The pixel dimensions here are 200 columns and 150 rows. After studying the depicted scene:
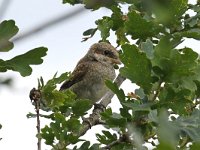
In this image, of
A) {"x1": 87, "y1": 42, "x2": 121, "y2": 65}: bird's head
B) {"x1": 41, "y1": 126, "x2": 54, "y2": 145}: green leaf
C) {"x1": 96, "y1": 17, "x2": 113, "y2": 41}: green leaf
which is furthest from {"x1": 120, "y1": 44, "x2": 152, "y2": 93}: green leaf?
{"x1": 87, "y1": 42, "x2": 121, "y2": 65}: bird's head

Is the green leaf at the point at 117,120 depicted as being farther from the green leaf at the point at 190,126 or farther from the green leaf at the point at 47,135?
the green leaf at the point at 47,135

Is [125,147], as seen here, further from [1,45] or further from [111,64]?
[111,64]

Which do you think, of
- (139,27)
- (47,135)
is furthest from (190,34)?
(47,135)

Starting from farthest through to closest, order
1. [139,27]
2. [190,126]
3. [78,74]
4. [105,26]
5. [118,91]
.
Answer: [78,74] < [105,26] < [139,27] < [118,91] < [190,126]

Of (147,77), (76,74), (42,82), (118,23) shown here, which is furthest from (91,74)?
(147,77)

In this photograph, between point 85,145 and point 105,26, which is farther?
point 105,26

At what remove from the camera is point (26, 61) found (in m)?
2.61

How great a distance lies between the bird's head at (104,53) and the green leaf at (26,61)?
3292 millimetres

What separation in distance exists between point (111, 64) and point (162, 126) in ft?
18.4

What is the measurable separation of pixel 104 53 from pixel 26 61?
3671 mm

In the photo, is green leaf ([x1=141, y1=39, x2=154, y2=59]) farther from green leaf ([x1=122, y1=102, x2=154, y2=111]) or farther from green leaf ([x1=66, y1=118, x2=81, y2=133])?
green leaf ([x1=66, y1=118, x2=81, y2=133])

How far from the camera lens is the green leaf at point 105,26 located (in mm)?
3683

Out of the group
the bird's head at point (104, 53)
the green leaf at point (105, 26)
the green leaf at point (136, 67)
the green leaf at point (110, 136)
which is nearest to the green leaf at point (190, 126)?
the green leaf at point (136, 67)

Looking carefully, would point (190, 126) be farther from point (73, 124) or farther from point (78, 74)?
point (78, 74)
